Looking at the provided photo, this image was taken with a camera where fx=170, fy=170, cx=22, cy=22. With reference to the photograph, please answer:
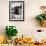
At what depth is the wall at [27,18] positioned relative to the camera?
10.8ft

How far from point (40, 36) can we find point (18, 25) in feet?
1.57

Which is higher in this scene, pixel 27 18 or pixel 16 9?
pixel 16 9

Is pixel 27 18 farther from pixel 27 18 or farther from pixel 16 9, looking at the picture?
pixel 16 9

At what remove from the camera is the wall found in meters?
3.30

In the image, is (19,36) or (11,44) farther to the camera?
(19,36)

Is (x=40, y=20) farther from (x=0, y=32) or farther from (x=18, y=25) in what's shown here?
(x=0, y=32)

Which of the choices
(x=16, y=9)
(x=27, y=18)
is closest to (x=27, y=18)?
(x=27, y=18)

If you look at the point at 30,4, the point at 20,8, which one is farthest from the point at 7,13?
the point at 30,4

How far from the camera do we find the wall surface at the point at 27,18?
10.8 feet

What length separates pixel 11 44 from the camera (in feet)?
10.1

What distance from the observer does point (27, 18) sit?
10.8 ft

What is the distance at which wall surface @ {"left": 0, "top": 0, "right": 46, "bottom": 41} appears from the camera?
3303 millimetres

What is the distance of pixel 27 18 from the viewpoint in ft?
10.8

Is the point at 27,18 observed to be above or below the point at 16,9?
below
